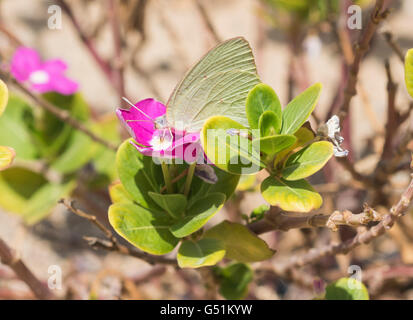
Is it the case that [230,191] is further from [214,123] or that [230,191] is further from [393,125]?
[393,125]

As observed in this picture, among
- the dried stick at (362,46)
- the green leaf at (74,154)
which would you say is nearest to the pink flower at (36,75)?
the green leaf at (74,154)

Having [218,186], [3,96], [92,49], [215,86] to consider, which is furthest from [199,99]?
[92,49]

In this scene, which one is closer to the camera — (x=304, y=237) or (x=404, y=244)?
(x=404, y=244)

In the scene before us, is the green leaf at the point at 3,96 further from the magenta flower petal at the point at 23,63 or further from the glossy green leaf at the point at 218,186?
the magenta flower petal at the point at 23,63

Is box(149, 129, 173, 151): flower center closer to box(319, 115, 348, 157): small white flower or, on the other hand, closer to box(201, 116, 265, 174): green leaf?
box(201, 116, 265, 174): green leaf
